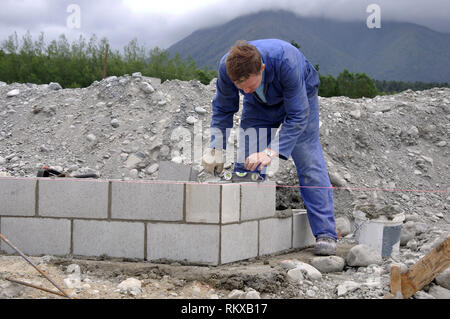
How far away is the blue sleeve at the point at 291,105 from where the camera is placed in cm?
332

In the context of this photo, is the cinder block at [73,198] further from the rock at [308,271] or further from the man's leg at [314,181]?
the man's leg at [314,181]

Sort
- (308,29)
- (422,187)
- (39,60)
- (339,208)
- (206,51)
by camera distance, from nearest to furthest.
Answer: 1. (339,208)
2. (422,187)
3. (39,60)
4. (206,51)
5. (308,29)

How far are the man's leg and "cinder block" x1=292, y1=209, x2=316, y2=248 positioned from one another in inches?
8.2

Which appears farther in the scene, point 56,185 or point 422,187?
point 422,187

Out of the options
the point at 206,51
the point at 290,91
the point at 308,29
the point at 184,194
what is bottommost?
the point at 184,194

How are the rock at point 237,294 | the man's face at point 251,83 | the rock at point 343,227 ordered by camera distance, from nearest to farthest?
the rock at point 237,294 < the man's face at point 251,83 < the rock at point 343,227

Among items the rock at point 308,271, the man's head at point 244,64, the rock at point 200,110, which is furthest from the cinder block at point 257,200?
the rock at point 200,110

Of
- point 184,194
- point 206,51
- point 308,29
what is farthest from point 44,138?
point 308,29

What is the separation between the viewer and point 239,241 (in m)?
3.48

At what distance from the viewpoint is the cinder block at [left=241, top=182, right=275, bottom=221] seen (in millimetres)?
3520

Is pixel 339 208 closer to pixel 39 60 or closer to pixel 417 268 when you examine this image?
pixel 417 268
